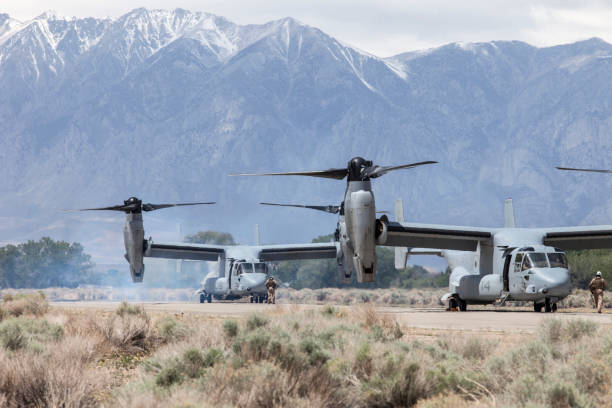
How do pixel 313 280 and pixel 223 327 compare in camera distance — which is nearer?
pixel 223 327

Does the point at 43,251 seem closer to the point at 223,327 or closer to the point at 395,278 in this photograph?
the point at 395,278

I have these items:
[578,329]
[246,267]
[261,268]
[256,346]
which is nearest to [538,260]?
[578,329]

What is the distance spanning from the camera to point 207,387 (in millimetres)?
11492

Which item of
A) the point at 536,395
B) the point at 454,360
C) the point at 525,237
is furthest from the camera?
the point at 525,237

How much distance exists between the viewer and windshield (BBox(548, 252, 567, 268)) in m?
33.3

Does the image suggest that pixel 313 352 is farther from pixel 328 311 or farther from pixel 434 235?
pixel 434 235

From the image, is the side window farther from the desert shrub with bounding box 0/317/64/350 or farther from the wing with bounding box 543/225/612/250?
the desert shrub with bounding box 0/317/64/350

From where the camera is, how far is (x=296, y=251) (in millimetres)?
58812

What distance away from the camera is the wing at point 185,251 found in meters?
52.7

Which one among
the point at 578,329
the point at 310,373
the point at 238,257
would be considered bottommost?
the point at 310,373

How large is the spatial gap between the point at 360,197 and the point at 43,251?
131 meters

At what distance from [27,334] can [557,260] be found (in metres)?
22.0

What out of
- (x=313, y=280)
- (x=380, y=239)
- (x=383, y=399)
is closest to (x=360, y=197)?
(x=380, y=239)

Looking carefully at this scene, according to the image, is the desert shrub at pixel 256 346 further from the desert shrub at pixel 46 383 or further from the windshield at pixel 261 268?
the windshield at pixel 261 268
